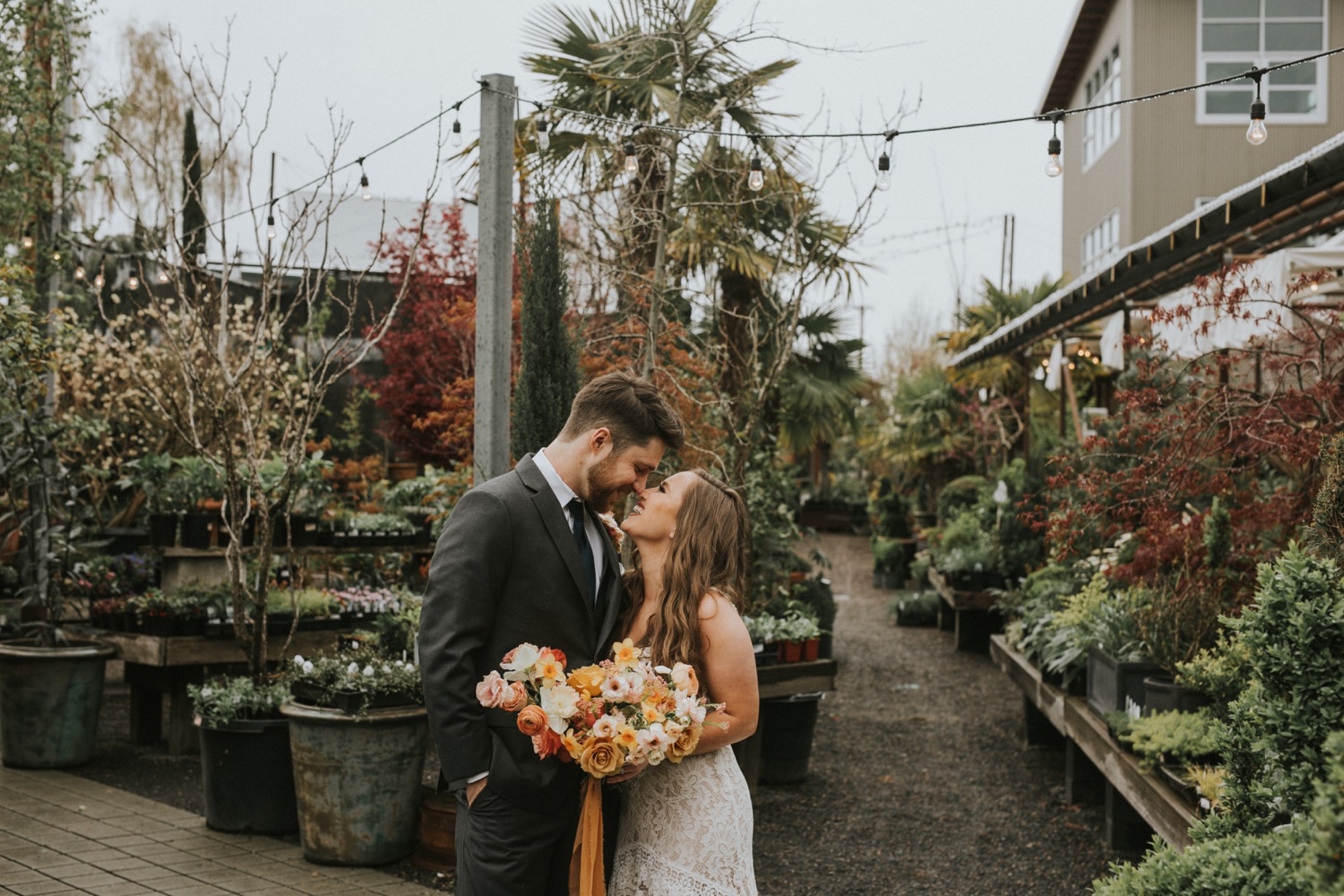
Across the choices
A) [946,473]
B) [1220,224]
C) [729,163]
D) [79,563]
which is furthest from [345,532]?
[946,473]

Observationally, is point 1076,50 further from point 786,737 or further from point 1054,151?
point 786,737

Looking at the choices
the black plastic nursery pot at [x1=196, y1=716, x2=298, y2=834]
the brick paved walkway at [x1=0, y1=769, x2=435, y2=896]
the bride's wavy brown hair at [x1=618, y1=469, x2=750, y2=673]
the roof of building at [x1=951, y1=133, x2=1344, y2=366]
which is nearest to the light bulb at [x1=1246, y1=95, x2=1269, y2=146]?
the roof of building at [x1=951, y1=133, x2=1344, y2=366]

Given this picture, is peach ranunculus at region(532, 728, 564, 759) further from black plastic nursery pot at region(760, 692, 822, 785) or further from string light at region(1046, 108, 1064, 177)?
black plastic nursery pot at region(760, 692, 822, 785)

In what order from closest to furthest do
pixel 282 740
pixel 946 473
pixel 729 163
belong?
pixel 282 740 < pixel 729 163 < pixel 946 473

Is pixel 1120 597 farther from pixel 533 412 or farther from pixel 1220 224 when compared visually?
pixel 533 412

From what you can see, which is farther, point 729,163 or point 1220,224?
point 729,163

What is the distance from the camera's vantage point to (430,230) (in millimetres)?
17047

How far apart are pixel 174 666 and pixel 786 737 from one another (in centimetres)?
365

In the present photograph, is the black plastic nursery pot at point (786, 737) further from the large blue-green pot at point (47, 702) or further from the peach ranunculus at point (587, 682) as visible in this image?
the peach ranunculus at point (587, 682)

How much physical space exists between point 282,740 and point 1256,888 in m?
4.54

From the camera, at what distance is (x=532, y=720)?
2713 millimetres

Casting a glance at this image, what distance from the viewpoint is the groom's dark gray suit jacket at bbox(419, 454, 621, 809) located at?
283cm

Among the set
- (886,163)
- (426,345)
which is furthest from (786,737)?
(426,345)

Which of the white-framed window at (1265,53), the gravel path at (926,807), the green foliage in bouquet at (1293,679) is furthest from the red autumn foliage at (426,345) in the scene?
the green foliage in bouquet at (1293,679)
